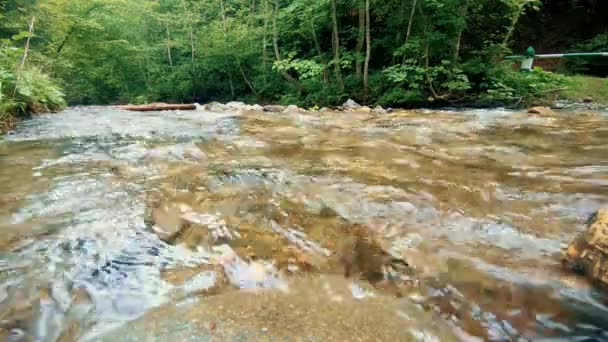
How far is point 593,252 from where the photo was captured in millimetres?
1361

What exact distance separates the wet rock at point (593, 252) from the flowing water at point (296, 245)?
57 millimetres

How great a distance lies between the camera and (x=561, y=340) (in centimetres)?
108

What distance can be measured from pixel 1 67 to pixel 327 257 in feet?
20.1

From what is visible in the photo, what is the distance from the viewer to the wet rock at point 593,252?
4.25 feet

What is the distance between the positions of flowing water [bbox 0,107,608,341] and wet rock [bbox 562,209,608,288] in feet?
0.19

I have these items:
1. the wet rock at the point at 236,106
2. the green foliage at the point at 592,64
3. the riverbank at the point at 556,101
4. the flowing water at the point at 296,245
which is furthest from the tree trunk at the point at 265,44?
the green foliage at the point at 592,64

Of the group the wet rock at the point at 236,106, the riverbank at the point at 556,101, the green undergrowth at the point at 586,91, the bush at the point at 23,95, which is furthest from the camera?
the wet rock at the point at 236,106

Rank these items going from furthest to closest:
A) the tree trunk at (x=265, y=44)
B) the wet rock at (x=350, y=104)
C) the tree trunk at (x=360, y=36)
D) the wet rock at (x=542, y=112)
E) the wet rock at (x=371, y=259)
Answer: the tree trunk at (x=265, y=44) < the tree trunk at (x=360, y=36) < the wet rock at (x=350, y=104) < the wet rock at (x=542, y=112) < the wet rock at (x=371, y=259)

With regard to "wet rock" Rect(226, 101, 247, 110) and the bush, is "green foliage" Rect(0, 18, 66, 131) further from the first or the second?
"wet rock" Rect(226, 101, 247, 110)

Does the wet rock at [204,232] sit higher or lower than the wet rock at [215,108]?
lower

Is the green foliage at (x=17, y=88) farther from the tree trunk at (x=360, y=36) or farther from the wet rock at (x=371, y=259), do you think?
the tree trunk at (x=360, y=36)

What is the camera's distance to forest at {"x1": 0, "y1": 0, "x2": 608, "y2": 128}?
7828 mm

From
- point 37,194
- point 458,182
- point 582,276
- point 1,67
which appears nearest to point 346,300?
point 582,276

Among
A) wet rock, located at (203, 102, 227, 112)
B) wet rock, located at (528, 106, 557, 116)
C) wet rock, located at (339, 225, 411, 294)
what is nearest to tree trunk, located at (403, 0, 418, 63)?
wet rock, located at (528, 106, 557, 116)
